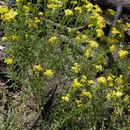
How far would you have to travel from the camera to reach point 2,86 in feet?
14.1

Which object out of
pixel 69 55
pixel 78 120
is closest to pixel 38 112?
pixel 78 120

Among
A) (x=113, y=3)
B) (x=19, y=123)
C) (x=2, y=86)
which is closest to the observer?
(x=19, y=123)

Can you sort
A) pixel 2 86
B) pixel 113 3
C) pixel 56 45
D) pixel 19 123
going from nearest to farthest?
pixel 19 123
pixel 56 45
pixel 2 86
pixel 113 3

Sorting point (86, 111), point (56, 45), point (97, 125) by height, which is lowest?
point (97, 125)

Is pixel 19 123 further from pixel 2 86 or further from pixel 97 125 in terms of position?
pixel 97 125

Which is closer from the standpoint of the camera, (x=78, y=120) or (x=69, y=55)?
(x=78, y=120)

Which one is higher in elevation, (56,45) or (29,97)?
(56,45)

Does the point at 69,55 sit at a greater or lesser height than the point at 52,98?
greater

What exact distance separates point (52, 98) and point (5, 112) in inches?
26.0

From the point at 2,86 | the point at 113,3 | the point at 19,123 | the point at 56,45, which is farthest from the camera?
the point at 113,3

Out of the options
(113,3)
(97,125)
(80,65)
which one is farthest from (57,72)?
(113,3)

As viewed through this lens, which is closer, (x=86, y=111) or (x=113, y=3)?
(x=86, y=111)

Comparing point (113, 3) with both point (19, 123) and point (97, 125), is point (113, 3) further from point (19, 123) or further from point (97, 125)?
point (19, 123)

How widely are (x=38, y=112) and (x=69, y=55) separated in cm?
84
